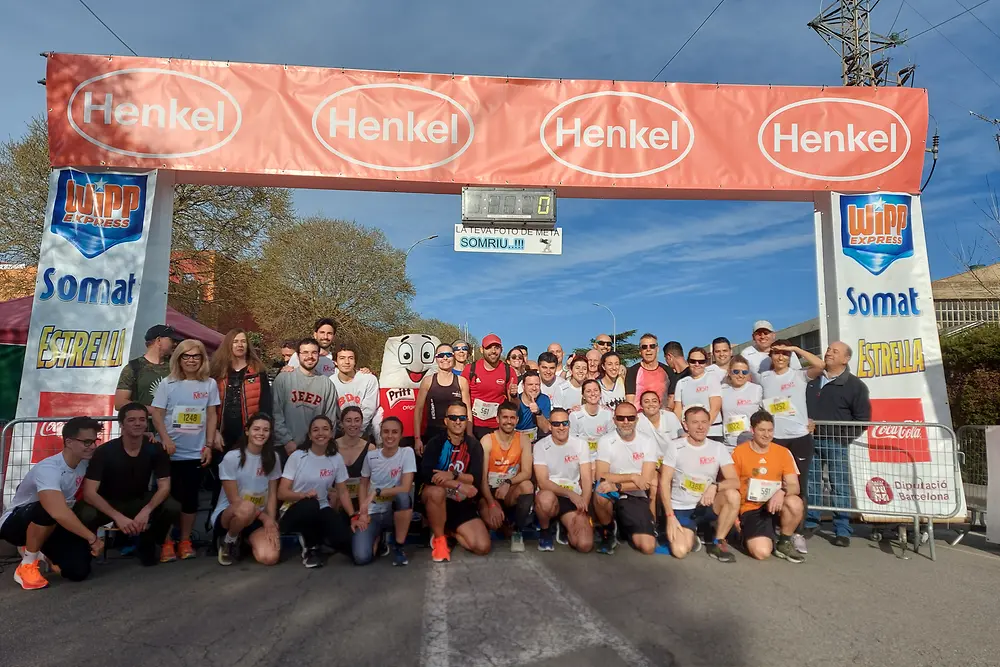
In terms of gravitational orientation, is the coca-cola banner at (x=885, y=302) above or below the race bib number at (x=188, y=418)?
above

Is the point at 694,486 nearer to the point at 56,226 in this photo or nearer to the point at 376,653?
the point at 376,653

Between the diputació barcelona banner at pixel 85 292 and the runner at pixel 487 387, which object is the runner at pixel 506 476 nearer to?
the runner at pixel 487 387

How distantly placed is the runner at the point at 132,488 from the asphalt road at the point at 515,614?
0.34m

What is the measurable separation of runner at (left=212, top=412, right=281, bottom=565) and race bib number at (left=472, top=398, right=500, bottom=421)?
205 centimetres

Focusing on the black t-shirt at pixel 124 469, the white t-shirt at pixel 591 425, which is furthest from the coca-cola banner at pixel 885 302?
the black t-shirt at pixel 124 469

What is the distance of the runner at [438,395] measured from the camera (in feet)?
20.6

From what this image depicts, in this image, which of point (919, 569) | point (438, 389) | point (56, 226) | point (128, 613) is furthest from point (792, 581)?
point (56, 226)

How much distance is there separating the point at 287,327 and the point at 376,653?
1121 inches

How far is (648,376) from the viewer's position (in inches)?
283

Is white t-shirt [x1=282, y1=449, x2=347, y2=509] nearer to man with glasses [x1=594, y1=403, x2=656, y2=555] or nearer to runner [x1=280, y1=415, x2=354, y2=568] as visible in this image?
runner [x1=280, y1=415, x2=354, y2=568]

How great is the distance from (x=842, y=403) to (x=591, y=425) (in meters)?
2.64

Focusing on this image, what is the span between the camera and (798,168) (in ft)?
24.6

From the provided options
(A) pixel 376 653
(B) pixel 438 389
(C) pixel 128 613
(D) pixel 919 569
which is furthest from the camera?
(B) pixel 438 389

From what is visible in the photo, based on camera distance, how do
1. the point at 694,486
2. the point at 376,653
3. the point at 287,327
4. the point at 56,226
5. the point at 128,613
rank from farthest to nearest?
the point at 287,327 → the point at 56,226 → the point at 694,486 → the point at 128,613 → the point at 376,653
